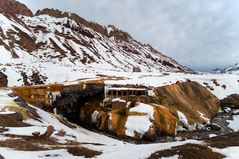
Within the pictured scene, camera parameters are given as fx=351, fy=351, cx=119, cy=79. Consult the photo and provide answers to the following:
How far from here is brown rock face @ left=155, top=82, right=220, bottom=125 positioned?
68250 millimetres

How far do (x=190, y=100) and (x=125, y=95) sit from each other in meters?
17.8

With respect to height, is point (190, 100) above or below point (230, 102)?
above

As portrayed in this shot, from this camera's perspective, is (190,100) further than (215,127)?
Yes

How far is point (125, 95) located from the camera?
65938 mm

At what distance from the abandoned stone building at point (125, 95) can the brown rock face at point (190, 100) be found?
2.37 meters

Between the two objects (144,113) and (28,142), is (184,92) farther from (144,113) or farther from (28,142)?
(28,142)

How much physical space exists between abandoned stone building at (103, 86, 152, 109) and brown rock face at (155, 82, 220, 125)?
2.37 meters

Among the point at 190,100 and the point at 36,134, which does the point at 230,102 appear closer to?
the point at 190,100

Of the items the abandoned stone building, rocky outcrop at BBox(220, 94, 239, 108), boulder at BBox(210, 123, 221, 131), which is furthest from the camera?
rocky outcrop at BBox(220, 94, 239, 108)

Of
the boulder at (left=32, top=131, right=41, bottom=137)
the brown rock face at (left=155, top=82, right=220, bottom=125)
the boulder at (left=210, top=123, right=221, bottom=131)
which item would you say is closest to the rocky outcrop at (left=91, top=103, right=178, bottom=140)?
the brown rock face at (left=155, top=82, right=220, bottom=125)

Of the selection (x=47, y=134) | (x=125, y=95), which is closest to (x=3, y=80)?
(x=125, y=95)

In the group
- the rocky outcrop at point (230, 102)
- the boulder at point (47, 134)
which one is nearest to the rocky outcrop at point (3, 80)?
the boulder at point (47, 134)

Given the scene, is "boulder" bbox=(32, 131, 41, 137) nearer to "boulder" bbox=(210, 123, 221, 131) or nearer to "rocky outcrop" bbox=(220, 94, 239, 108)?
"boulder" bbox=(210, 123, 221, 131)

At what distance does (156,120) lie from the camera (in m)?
56.4
